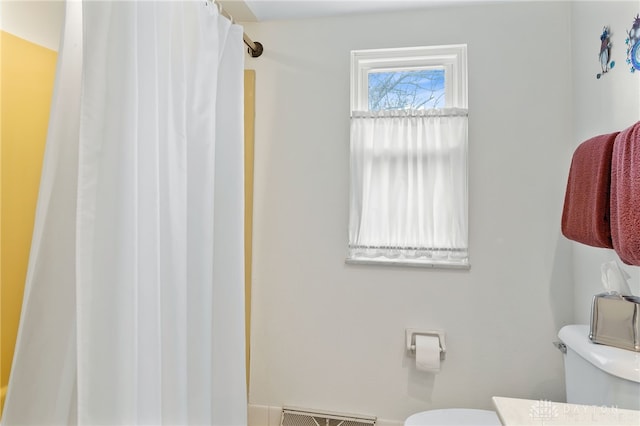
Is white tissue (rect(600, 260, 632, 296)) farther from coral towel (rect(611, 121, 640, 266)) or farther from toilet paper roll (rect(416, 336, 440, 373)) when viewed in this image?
toilet paper roll (rect(416, 336, 440, 373))

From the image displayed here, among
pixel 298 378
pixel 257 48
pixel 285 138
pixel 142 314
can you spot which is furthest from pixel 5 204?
pixel 298 378

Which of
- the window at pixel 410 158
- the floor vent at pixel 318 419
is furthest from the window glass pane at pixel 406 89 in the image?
the floor vent at pixel 318 419

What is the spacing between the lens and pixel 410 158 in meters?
1.65

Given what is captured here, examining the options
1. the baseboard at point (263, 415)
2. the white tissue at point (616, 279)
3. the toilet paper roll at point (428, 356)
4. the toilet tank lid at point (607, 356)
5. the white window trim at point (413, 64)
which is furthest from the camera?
the baseboard at point (263, 415)

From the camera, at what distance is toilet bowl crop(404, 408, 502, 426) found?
1333mm

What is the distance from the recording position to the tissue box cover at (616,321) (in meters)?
1.00

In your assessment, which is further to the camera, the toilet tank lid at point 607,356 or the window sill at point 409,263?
the window sill at point 409,263

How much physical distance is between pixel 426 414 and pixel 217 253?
109 cm

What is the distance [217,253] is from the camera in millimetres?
1350

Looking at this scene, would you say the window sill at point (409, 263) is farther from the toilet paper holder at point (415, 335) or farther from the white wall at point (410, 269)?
the toilet paper holder at point (415, 335)

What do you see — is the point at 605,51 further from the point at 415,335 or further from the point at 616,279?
the point at 415,335

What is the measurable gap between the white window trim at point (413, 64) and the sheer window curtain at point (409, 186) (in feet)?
0.35

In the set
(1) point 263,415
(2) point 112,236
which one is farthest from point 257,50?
(1) point 263,415

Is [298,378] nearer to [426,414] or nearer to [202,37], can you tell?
[426,414]
